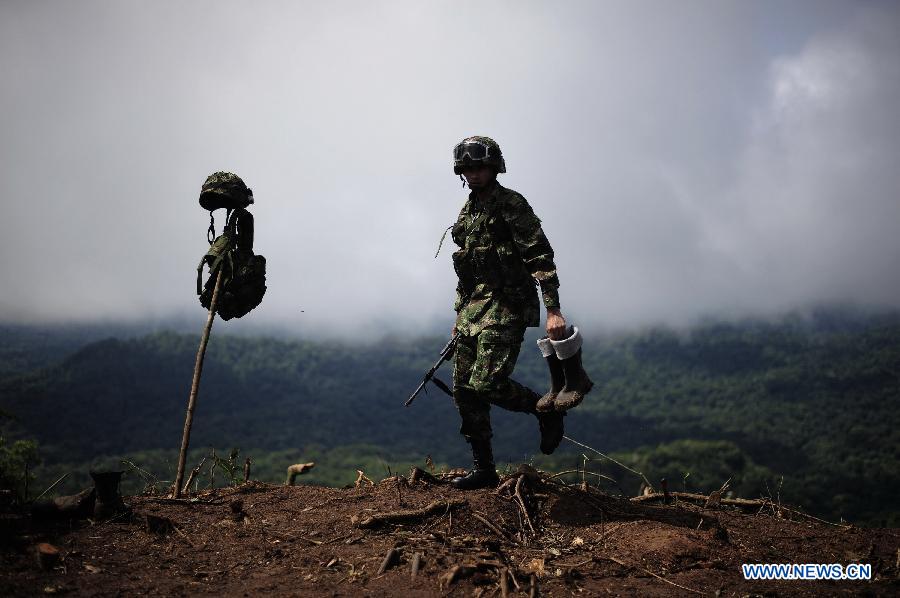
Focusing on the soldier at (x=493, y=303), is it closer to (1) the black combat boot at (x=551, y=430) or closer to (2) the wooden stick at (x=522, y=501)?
(1) the black combat boot at (x=551, y=430)

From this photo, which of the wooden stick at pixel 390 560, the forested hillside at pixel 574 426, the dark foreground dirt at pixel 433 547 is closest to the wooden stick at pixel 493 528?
the dark foreground dirt at pixel 433 547

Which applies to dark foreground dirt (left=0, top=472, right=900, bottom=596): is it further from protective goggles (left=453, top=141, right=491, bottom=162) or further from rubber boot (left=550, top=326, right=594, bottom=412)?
protective goggles (left=453, top=141, right=491, bottom=162)

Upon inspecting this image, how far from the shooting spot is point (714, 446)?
113188 millimetres

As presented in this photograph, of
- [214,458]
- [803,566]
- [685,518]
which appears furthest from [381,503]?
[803,566]

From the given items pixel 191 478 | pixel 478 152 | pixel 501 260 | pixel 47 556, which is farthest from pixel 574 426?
pixel 47 556

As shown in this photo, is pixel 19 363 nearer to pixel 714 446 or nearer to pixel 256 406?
pixel 256 406

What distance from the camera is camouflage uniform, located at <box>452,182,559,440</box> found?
226 inches

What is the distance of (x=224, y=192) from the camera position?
6434mm

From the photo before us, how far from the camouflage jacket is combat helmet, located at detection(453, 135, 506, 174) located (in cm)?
31

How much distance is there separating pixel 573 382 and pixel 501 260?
4.62ft

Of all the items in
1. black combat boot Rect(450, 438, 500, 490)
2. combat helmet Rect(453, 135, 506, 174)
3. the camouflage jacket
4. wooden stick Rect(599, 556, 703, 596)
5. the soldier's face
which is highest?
combat helmet Rect(453, 135, 506, 174)

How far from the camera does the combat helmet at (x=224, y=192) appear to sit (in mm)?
6445

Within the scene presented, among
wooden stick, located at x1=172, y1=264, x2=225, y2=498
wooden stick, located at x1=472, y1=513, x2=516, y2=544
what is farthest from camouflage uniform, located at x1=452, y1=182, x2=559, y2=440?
wooden stick, located at x1=172, y1=264, x2=225, y2=498

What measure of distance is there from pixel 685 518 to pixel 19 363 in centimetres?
23936
